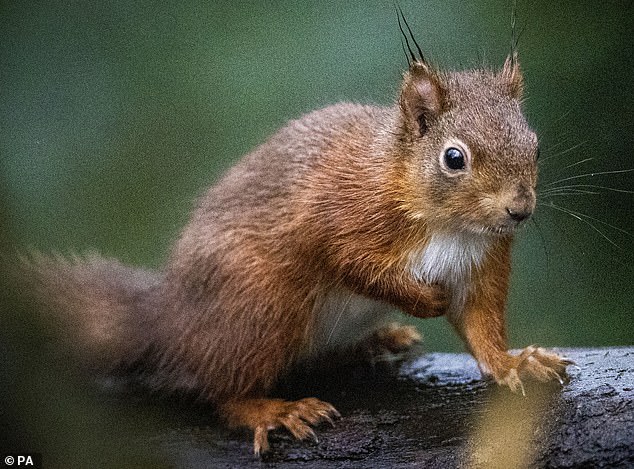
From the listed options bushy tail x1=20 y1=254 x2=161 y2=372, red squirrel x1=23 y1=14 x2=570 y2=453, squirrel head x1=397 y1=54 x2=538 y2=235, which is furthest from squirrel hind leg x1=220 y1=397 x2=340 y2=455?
squirrel head x1=397 y1=54 x2=538 y2=235

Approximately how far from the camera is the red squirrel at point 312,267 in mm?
1993

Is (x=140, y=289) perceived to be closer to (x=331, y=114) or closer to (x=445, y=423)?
(x=331, y=114)

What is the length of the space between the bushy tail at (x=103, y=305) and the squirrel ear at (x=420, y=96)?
775mm

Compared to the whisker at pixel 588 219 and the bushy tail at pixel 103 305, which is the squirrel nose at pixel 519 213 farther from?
the bushy tail at pixel 103 305

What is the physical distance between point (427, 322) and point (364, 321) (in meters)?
0.38

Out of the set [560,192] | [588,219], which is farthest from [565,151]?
[588,219]

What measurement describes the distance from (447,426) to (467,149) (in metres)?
0.60

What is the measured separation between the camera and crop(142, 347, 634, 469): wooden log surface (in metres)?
1.80

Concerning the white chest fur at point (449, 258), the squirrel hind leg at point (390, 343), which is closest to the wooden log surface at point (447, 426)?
the squirrel hind leg at point (390, 343)

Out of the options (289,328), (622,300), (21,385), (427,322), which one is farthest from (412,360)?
(21,385)

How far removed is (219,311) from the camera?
7.07 feet

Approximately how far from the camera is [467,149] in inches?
74.1

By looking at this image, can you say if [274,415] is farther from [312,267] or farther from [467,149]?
[467,149]

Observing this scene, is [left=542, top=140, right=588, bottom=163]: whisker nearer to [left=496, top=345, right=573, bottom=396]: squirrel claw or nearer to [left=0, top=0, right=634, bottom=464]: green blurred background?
[left=0, top=0, right=634, bottom=464]: green blurred background
